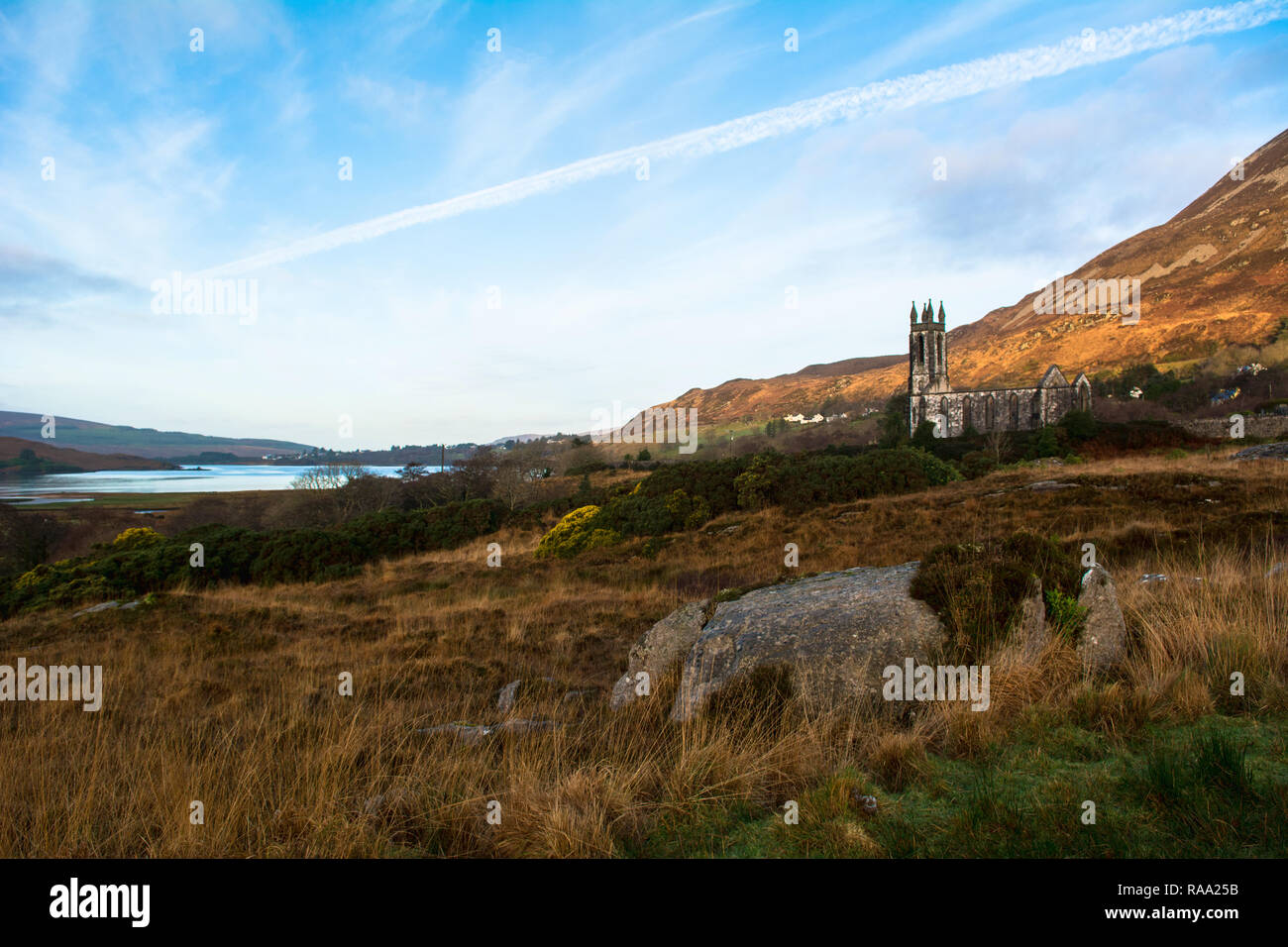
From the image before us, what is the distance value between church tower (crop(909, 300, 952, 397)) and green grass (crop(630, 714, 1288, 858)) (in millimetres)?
74791

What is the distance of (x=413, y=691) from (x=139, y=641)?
7.07m

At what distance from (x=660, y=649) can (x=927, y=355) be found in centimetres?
7588

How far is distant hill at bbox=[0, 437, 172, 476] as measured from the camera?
70562mm

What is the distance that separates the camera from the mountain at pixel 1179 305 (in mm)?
110625

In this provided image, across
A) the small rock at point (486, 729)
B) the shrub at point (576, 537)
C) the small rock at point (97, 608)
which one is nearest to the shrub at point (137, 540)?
the small rock at point (97, 608)

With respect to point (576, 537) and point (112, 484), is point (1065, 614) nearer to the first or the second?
point (576, 537)

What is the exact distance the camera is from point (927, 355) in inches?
2830

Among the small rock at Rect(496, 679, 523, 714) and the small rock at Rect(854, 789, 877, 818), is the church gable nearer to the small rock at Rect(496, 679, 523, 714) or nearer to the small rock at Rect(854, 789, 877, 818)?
the small rock at Rect(496, 679, 523, 714)

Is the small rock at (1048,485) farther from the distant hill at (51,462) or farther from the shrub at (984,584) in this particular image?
the distant hill at (51,462)

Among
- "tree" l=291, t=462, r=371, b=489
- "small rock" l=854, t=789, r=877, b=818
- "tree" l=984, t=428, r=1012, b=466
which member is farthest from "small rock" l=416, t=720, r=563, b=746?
"tree" l=291, t=462, r=371, b=489

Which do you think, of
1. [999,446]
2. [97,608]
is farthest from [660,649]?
[999,446]

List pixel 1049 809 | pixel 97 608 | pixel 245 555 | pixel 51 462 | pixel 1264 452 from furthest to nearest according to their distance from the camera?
pixel 51 462, pixel 1264 452, pixel 245 555, pixel 97 608, pixel 1049 809

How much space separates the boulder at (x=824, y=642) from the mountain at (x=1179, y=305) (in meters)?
116
